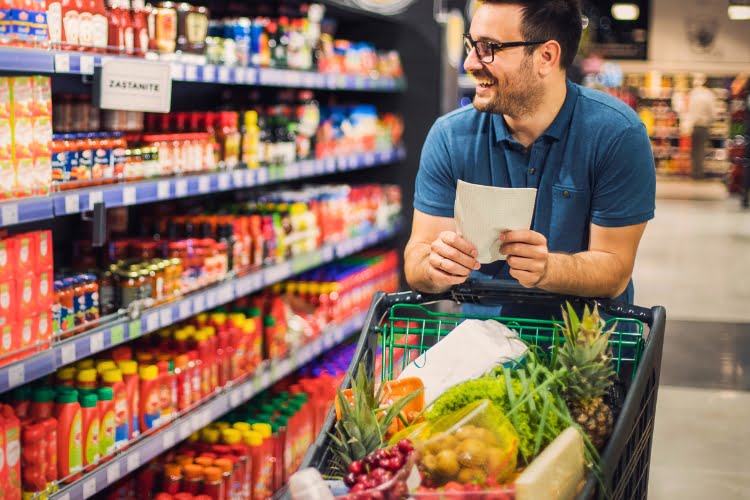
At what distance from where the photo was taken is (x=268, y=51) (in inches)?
180

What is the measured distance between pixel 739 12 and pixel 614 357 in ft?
67.3

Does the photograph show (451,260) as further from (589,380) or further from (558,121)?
(558,121)

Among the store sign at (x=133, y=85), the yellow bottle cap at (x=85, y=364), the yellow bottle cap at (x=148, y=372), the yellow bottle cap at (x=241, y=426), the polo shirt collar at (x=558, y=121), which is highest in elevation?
the store sign at (x=133, y=85)

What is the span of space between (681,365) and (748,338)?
3.69ft

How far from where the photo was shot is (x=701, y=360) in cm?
597

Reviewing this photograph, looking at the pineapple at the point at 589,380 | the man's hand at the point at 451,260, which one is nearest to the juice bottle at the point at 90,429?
the man's hand at the point at 451,260

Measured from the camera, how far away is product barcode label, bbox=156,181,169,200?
11.4 ft

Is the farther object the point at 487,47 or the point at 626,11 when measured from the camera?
the point at 626,11

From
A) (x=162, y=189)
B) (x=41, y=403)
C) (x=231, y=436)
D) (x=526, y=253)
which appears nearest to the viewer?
(x=526, y=253)

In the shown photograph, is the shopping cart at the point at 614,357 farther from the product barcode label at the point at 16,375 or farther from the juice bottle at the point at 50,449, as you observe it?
the juice bottle at the point at 50,449

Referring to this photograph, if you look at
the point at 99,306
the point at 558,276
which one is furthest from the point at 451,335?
the point at 99,306

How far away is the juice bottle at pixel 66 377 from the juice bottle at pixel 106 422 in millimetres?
125

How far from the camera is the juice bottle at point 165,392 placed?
11.5 feet

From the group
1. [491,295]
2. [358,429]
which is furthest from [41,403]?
[358,429]
